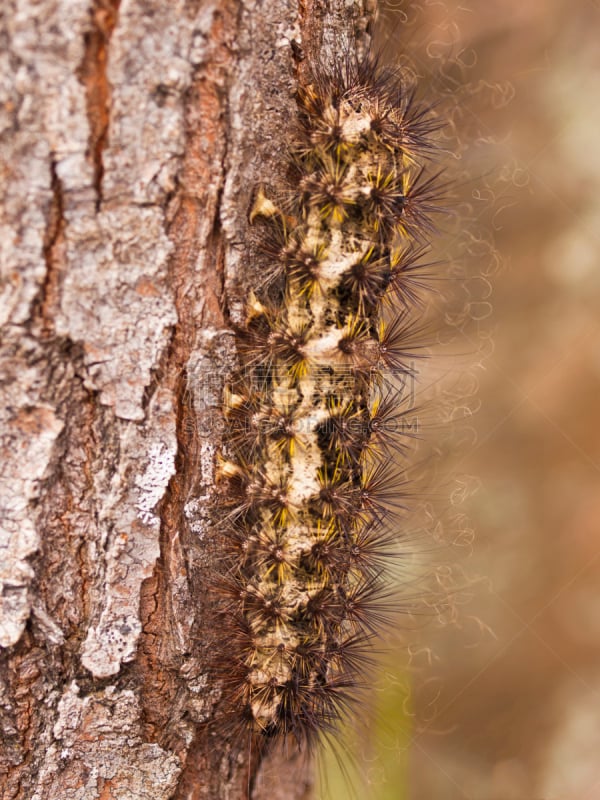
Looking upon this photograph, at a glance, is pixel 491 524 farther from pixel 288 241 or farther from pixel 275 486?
pixel 288 241

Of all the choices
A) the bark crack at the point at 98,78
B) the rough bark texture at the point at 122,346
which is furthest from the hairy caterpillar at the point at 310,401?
the bark crack at the point at 98,78

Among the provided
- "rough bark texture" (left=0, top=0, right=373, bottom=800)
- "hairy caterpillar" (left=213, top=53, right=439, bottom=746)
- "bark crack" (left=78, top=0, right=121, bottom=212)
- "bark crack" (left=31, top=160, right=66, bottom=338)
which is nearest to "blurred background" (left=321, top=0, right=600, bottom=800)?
"hairy caterpillar" (left=213, top=53, right=439, bottom=746)

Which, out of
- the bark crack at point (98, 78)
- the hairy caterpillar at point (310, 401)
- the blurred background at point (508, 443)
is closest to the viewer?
the bark crack at point (98, 78)

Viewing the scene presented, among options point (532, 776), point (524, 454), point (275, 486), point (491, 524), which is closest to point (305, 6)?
point (275, 486)

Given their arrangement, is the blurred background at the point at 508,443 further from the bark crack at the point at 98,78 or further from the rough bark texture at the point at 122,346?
the bark crack at the point at 98,78

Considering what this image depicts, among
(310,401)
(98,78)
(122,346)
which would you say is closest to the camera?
(98,78)

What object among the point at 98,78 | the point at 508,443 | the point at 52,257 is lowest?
→ the point at 508,443

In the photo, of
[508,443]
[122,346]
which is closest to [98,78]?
[122,346]

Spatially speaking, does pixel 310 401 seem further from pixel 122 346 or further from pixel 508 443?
pixel 508 443
